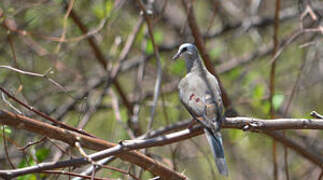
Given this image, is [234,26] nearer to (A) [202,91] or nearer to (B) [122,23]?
(B) [122,23]

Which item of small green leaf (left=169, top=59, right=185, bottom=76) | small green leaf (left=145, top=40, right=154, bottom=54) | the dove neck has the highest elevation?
small green leaf (left=145, top=40, right=154, bottom=54)

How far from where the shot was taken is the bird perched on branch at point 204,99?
3158 mm

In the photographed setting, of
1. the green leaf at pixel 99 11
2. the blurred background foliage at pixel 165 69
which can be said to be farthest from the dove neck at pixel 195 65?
the green leaf at pixel 99 11

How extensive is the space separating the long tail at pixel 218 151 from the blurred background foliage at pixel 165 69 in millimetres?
1957

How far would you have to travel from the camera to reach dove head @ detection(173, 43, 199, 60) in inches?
176

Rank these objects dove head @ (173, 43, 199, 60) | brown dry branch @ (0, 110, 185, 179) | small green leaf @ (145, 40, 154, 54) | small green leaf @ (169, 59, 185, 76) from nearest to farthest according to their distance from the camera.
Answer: brown dry branch @ (0, 110, 185, 179) → dove head @ (173, 43, 199, 60) → small green leaf @ (145, 40, 154, 54) → small green leaf @ (169, 59, 185, 76)

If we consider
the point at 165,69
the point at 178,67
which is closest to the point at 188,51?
the point at 178,67

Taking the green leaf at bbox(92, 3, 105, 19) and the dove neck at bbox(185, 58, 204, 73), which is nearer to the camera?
the dove neck at bbox(185, 58, 204, 73)

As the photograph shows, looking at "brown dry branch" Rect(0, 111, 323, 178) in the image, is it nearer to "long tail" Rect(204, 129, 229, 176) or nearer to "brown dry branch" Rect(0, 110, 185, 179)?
"brown dry branch" Rect(0, 110, 185, 179)

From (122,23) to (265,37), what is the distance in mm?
2325

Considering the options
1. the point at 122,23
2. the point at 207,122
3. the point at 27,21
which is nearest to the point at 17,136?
the point at 27,21

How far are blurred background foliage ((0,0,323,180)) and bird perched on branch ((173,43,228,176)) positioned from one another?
897mm

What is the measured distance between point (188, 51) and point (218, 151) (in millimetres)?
1602

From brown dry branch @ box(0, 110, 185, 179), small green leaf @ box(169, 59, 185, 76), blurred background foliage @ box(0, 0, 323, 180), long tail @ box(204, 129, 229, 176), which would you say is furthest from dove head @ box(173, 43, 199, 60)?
brown dry branch @ box(0, 110, 185, 179)
